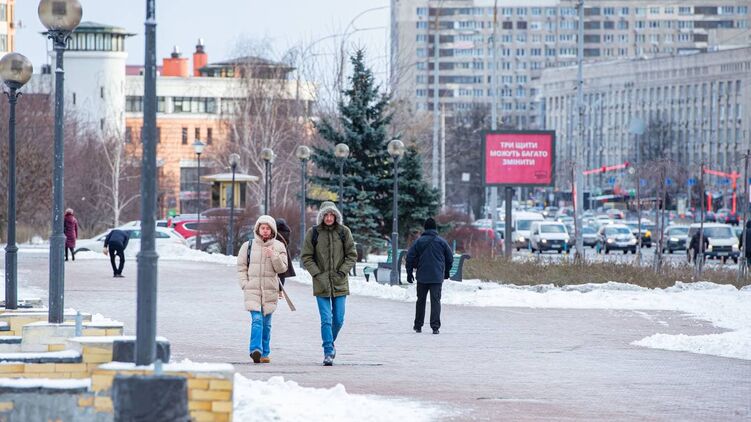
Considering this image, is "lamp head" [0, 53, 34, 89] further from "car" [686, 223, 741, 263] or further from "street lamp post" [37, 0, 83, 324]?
"car" [686, 223, 741, 263]

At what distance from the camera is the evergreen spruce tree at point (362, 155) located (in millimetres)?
47469

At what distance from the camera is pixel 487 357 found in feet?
62.8

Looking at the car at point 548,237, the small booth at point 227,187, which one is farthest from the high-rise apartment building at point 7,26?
the car at point 548,237

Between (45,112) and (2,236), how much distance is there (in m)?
11.6

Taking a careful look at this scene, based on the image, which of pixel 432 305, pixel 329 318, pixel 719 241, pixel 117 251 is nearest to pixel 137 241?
pixel 117 251

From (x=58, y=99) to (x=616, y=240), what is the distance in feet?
188

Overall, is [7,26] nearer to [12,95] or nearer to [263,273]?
[12,95]

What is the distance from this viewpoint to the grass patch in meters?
34.9

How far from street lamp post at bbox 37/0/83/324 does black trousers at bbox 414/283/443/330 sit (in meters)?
6.84

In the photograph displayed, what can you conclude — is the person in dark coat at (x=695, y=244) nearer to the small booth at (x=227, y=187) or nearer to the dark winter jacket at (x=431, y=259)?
the small booth at (x=227, y=187)

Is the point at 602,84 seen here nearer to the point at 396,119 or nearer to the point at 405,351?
the point at 396,119

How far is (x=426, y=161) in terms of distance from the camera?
80.6 meters

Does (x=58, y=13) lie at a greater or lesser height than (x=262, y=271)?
greater

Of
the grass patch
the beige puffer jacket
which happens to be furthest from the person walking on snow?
the grass patch
